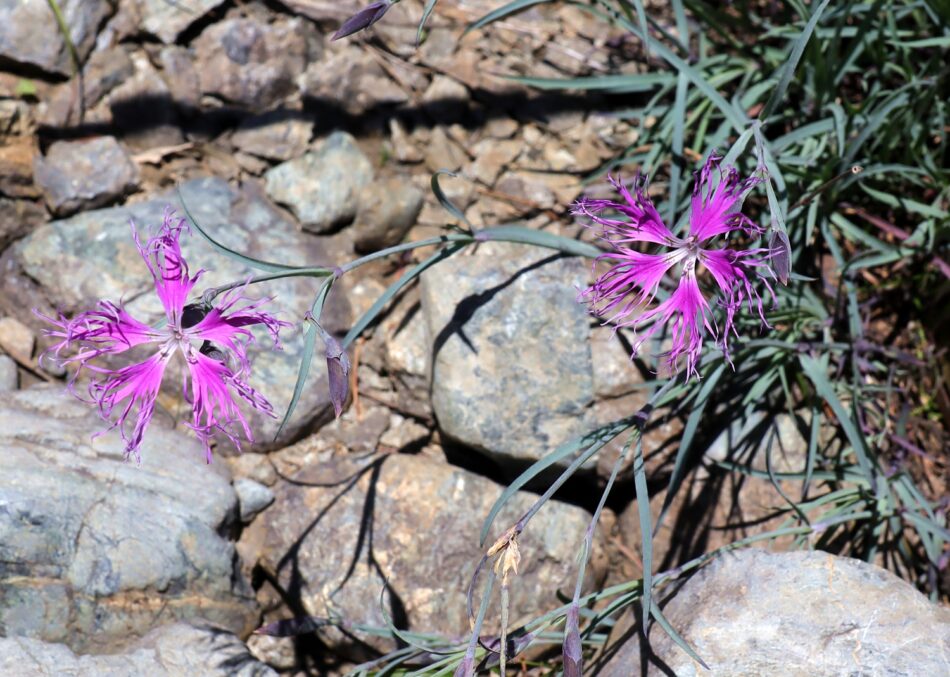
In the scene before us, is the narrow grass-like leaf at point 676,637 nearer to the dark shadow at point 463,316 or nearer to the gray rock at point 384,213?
the dark shadow at point 463,316

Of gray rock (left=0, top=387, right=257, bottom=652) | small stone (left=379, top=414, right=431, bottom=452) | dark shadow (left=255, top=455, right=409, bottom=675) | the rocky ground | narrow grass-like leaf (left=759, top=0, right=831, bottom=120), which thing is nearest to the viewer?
narrow grass-like leaf (left=759, top=0, right=831, bottom=120)

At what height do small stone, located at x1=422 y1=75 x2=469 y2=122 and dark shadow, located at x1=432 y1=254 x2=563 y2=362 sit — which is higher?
small stone, located at x1=422 y1=75 x2=469 y2=122

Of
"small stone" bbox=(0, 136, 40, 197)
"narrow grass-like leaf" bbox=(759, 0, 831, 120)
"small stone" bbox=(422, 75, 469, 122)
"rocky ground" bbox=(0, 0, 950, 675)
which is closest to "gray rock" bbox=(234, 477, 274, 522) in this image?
"rocky ground" bbox=(0, 0, 950, 675)

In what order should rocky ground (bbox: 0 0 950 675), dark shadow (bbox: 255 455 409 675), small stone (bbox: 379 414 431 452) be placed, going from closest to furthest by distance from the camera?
rocky ground (bbox: 0 0 950 675) → dark shadow (bbox: 255 455 409 675) → small stone (bbox: 379 414 431 452)

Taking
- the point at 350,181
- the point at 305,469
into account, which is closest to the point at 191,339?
the point at 305,469

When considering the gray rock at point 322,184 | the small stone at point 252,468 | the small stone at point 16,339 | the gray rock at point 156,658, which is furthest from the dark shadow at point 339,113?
the gray rock at point 156,658

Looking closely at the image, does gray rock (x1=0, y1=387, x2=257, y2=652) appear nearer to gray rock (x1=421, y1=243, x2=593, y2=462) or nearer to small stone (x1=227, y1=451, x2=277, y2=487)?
small stone (x1=227, y1=451, x2=277, y2=487)

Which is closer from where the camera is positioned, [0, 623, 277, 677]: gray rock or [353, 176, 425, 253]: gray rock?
[0, 623, 277, 677]: gray rock

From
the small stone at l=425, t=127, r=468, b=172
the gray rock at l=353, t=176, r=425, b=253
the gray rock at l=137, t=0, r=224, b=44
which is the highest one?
the gray rock at l=137, t=0, r=224, b=44
